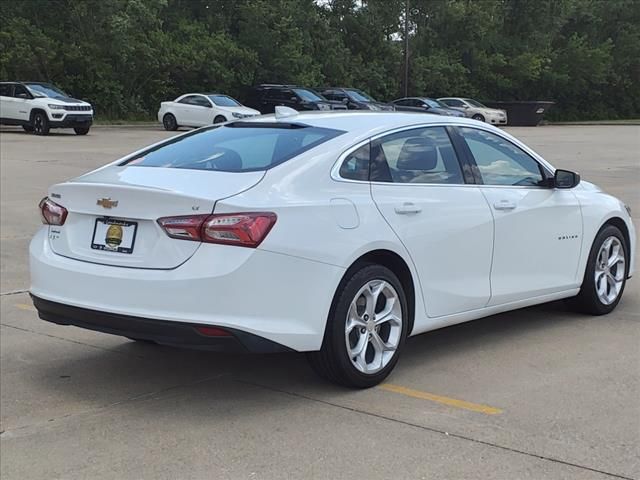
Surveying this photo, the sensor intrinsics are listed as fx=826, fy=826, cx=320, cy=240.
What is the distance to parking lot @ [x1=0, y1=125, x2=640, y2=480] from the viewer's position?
372 cm

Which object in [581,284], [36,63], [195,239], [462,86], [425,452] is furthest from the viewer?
[462,86]

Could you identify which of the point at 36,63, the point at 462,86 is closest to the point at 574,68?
the point at 462,86

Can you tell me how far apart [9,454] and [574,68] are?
57.9 m

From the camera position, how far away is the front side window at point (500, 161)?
550 cm

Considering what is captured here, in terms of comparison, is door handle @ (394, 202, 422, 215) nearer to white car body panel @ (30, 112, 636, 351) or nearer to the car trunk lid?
white car body panel @ (30, 112, 636, 351)

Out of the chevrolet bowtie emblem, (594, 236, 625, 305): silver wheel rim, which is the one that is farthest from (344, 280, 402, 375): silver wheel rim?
(594, 236, 625, 305): silver wheel rim

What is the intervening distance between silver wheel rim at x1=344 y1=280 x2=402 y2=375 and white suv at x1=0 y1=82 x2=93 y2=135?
2513 centimetres

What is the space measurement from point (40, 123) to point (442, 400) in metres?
26.2

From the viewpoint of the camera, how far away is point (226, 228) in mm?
4094

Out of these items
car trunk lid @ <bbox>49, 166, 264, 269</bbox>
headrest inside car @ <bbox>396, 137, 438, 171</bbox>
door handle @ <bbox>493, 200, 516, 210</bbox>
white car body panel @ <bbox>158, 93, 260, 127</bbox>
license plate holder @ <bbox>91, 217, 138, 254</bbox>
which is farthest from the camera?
white car body panel @ <bbox>158, 93, 260, 127</bbox>

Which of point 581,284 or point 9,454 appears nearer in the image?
point 9,454

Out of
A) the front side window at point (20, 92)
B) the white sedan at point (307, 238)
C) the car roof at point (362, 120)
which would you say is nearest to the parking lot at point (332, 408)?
the white sedan at point (307, 238)

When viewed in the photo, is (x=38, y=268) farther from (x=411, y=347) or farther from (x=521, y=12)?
(x=521, y=12)

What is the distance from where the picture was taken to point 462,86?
5394 centimetres
